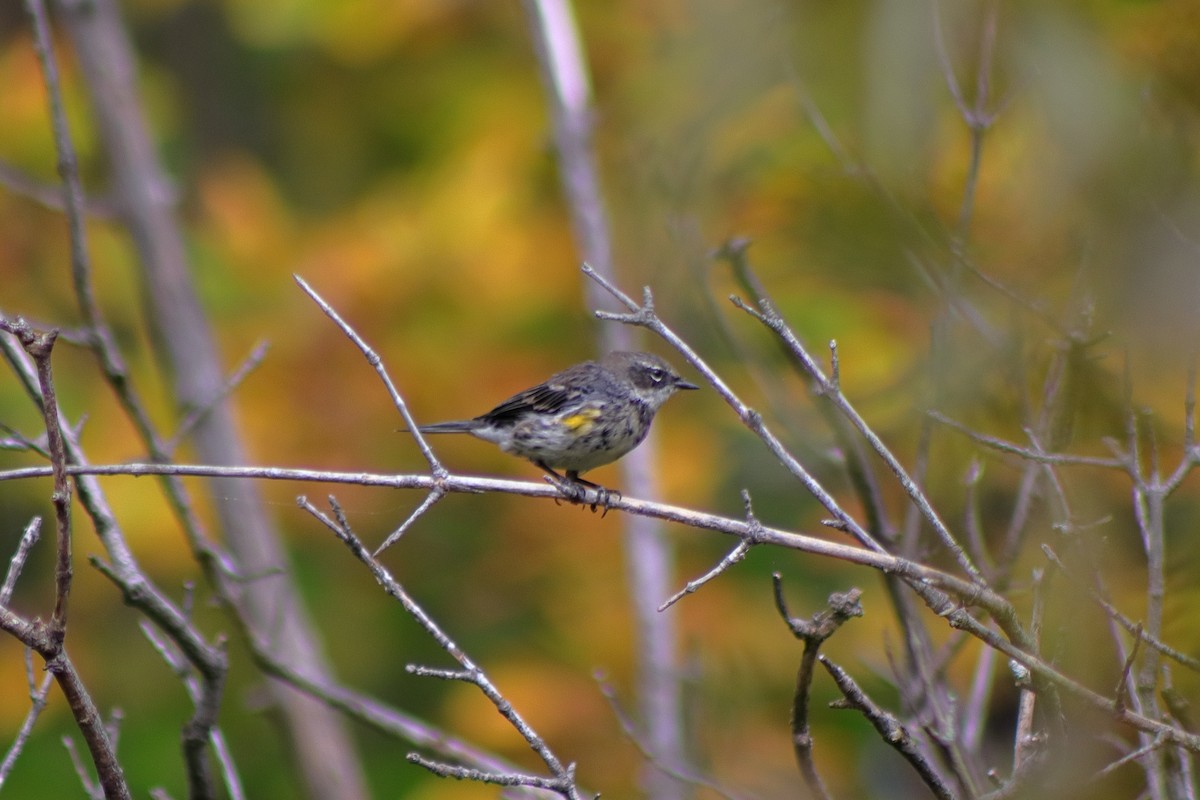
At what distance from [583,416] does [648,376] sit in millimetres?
460

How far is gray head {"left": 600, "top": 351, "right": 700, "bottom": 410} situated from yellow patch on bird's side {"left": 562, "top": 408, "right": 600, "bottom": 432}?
0.25 meters

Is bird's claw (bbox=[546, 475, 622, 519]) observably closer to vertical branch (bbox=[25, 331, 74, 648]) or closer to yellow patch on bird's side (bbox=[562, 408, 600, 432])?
yellow patch on bird's side (bbox=[562, 408, 600, 432])

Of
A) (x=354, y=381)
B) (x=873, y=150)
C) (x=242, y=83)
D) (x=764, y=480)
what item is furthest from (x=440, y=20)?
(x=873, y=150)

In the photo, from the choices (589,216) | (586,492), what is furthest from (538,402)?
(589,216)

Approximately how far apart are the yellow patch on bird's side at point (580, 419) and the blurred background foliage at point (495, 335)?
0.66m

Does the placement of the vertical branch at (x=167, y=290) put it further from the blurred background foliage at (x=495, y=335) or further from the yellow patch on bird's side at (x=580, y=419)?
the yellow patch on bird's side at (x=580, y=419)

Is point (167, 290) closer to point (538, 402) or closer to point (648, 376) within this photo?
point (538, 402)

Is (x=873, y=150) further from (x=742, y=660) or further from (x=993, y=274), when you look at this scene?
(x=742, y=660)

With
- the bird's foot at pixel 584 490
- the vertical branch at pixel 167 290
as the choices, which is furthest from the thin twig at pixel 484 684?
the vertical branch at pixel 167 290

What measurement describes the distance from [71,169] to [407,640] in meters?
4.11

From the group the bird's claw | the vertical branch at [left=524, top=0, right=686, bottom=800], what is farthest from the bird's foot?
the vertical branch at [left=524, top=0, right=686, bottom=800]

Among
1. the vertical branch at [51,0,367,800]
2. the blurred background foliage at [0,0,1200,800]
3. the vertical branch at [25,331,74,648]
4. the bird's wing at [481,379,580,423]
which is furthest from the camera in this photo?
the vertical branch at [51,0,367,800]

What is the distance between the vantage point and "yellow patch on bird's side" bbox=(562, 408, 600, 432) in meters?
4.87

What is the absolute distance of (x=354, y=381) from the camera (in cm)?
680
